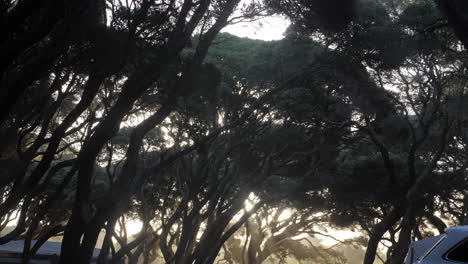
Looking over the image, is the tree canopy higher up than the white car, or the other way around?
the tree canopy

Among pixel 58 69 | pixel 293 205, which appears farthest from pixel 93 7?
pixel 293 205

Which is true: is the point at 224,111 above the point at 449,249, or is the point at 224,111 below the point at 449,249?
above

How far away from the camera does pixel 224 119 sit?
15.2 m

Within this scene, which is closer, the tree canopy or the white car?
the white car

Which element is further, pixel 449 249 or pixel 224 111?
pixel 224 111

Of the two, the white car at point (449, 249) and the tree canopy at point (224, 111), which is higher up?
the tree canopy at point (224, 111)

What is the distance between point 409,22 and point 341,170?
657cm

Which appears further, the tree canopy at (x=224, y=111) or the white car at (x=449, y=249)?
the tree canopy at (x=224, y=111)

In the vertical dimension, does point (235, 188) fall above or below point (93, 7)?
below

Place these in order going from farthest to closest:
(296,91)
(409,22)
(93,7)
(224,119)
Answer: (224,119) → (296,91) → (409,22) → (93,7)

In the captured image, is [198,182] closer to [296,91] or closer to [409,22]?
[296,91]

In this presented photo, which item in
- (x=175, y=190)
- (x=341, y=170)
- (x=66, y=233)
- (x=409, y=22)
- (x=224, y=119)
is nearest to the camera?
(x=66, y=233)

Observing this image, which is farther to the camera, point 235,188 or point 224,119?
point 235,188

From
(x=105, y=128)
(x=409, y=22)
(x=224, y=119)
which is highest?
(x=409, y=22)
